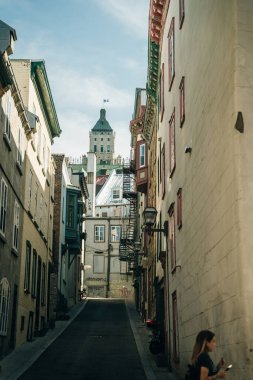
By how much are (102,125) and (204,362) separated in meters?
172

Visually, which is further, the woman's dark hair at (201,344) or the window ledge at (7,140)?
the window ledge at (7,140)

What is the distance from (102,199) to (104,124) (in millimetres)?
86183

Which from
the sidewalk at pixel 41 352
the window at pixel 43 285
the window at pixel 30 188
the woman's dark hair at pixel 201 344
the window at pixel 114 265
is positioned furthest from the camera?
the window at pixel 114 265

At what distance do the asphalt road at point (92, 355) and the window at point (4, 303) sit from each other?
5.54 ft

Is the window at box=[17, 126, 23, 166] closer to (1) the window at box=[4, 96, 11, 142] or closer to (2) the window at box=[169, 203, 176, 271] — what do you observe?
(1) the window at box=[4, 96, 11, 142]

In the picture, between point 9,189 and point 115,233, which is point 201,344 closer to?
point 9,189

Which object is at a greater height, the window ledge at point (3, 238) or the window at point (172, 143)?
the window at point (172, 143)

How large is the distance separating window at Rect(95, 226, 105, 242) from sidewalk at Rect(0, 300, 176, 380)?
39321 millimetres

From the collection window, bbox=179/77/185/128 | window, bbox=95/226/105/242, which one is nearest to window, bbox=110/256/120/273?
window, bbox=95/226/105/242

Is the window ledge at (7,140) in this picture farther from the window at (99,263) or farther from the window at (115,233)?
the window at (115,233)

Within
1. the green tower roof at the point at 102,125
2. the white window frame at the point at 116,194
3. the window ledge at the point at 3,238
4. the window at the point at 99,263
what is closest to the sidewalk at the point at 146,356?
the window ledge at the point at 3,238

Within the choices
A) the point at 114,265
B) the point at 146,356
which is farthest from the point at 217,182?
the point at 114,265

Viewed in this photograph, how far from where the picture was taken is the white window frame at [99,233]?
7481 cm

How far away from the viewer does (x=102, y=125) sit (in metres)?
179
